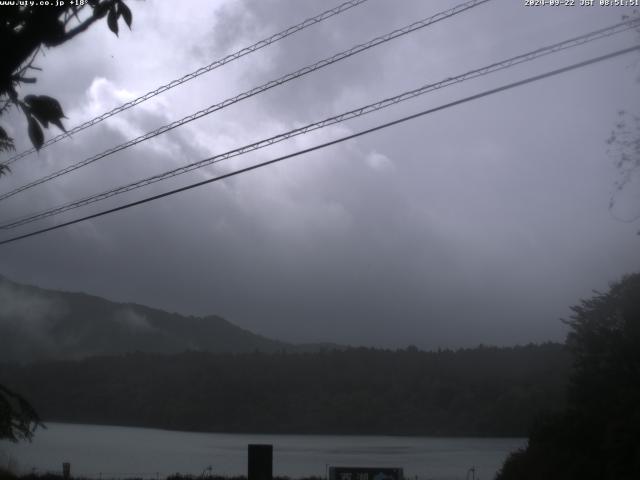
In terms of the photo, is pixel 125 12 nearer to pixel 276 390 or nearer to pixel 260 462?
pixel 260 462

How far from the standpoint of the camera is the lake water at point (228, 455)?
161 feet

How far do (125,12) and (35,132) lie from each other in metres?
0.99

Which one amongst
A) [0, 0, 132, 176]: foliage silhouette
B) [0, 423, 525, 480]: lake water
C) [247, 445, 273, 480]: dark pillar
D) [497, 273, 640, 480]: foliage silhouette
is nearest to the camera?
[0, 0, 132, 176]: foliage silhouette

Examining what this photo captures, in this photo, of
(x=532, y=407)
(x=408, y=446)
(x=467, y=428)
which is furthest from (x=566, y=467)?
(x=467, y=428)

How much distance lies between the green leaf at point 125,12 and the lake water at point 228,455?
1372 inches

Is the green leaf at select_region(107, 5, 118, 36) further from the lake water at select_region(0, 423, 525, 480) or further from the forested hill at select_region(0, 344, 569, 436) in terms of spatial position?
the forested hill at select_region(0, 344, 569, 436)

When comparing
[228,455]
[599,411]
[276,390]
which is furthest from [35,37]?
[276,390]

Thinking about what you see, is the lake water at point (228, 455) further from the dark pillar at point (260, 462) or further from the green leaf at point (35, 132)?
the green leaf at point (35, 132)

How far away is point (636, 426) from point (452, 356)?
82598 mm

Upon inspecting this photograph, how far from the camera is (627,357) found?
82.9 feet

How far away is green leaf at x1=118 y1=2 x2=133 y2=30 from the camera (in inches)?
185

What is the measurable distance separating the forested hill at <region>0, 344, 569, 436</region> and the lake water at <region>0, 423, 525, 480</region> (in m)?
6.61

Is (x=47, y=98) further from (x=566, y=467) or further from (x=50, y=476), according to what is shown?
(x=50, y=476)

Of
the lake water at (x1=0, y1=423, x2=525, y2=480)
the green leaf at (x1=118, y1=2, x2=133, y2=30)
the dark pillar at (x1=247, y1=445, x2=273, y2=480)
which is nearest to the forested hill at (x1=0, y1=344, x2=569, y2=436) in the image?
the lake water at (x1=0, y1=423, x2=525, y2=480)
